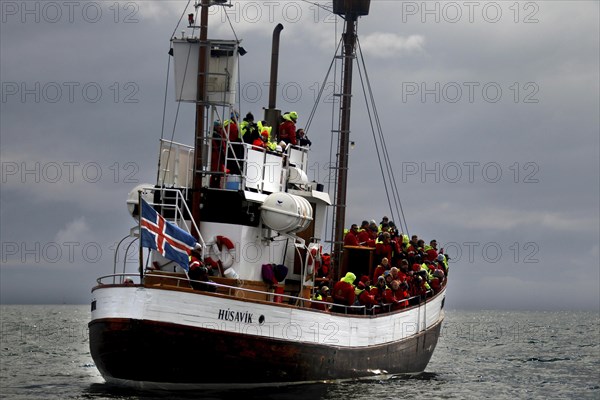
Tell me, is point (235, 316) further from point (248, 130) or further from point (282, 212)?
point (248, 130)

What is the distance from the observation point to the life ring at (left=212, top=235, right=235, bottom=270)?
3127 cm

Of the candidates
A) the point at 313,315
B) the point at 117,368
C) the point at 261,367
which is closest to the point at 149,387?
the point at 117,368

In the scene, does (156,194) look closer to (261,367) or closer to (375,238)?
(261,367)

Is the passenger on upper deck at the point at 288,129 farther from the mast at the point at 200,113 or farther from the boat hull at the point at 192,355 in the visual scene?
the boat hull at the point at 192,355

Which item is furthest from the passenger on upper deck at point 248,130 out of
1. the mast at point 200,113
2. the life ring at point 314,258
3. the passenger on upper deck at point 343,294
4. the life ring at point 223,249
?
the passenger on upper deck at point 343,294

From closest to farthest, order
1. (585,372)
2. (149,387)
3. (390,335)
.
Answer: (149,387), (390,335), (585,372)

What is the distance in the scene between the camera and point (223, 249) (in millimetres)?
31359

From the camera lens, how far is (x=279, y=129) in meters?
37.0

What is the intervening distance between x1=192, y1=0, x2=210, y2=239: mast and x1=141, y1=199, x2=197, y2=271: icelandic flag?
194cm

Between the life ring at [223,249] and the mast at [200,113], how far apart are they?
595mm

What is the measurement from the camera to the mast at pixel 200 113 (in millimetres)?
31000

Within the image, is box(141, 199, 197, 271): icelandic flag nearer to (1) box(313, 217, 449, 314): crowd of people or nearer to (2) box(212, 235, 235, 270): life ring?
(2) box(212, 235, 235, 270): life ring

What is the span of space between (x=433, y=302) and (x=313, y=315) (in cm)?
1127

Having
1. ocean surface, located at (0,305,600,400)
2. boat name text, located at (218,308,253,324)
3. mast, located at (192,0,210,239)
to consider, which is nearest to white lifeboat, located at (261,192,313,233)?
mast, located at (192,0,210,239)
